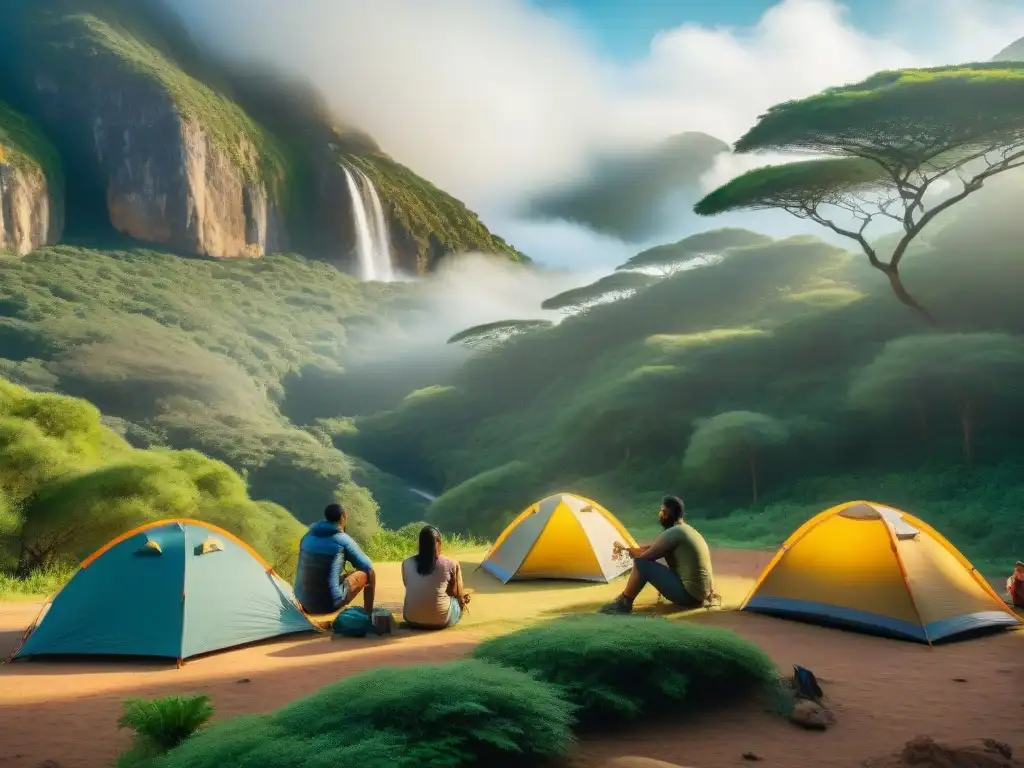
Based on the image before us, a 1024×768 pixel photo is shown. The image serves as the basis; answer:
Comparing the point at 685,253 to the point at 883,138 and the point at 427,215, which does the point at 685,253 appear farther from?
the point at 427,215

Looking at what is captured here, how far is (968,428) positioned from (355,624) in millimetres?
17186

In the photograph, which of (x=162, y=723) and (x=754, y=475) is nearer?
(x=162, y=723)

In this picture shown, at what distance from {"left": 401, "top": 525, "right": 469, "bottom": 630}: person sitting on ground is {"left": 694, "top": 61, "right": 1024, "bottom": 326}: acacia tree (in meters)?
16.4

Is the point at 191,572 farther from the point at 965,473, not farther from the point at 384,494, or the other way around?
the point at 384,494

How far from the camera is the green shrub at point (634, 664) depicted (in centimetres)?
530

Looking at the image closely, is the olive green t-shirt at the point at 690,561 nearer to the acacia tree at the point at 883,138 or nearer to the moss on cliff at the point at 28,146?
the acacia tree at the point at 883,138

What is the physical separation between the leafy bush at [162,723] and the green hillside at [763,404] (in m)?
14.8

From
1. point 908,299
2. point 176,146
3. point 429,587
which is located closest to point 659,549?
point 429,587

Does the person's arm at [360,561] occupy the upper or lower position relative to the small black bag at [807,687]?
upper

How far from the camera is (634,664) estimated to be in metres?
5.48

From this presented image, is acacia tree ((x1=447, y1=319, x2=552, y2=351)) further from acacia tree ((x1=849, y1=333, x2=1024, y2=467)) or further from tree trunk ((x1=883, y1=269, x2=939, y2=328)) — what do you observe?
acacia tree ((x1=849, y1=333, x2=1024, y2=467))

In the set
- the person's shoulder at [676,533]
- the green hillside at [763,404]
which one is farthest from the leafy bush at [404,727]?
the green hillside at [763,404]

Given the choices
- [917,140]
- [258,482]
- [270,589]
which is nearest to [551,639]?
[270,589]

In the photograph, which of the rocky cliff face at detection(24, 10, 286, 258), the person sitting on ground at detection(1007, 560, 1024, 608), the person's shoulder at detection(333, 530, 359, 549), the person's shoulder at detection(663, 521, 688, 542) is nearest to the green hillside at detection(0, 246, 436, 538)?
the rocky cliff face at detection(24, 10, 286, 258)
